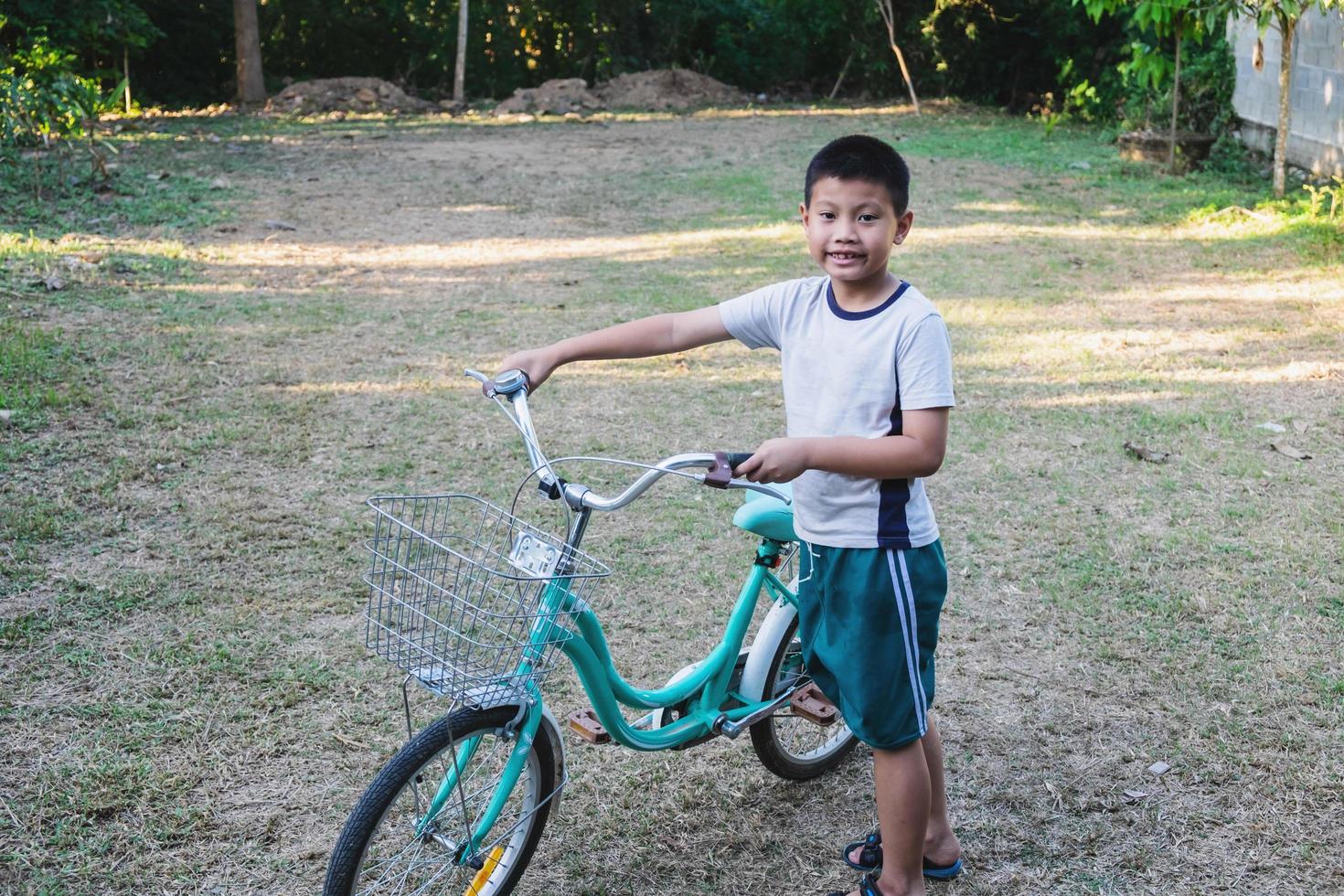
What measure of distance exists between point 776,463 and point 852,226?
1.57 feet

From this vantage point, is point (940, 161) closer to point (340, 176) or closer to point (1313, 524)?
point (340, 176)

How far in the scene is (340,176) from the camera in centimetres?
1092

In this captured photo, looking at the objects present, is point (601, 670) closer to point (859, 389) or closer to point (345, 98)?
point (859, 389)

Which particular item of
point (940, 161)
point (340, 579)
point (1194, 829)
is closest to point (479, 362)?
point (340, 579)

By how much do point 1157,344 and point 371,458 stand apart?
407 cm

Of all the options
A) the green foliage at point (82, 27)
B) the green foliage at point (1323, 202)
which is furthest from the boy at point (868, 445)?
the green foliage at point (82, 27)

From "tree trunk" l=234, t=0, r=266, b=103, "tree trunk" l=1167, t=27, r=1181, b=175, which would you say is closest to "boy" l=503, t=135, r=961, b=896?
"tree trunk" l=1167, t=27, r=1181, b=175

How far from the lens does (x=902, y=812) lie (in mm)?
2266

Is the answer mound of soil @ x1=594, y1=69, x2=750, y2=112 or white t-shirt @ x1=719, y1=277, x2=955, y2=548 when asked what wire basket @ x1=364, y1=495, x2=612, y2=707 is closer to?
white t-shirt @ x1=719, y1=277, x2=955, y2=548

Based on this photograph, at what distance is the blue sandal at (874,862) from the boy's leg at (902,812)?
21cm

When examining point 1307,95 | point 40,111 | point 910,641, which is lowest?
point 910,641

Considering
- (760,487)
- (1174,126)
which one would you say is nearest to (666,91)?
(1174,126)

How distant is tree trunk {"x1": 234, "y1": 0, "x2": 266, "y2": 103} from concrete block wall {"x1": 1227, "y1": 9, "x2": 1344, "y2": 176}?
1227 centimetres

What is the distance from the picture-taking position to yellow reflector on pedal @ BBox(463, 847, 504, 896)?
7.70 ft
